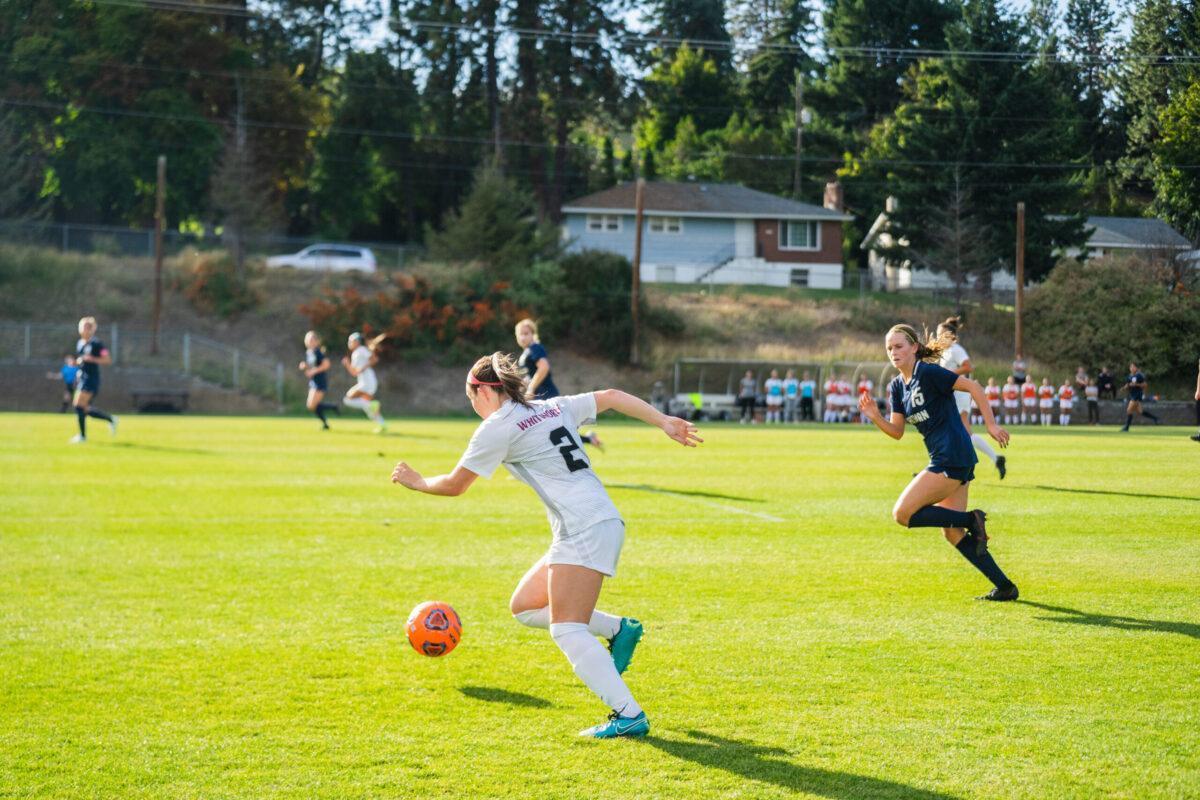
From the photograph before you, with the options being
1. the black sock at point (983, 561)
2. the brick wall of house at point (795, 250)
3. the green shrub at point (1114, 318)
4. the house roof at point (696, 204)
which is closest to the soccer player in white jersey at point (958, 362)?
the black sock at point (983, 561)

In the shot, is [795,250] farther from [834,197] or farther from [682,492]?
[682,492]

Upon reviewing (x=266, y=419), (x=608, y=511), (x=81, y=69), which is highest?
(x=81, y=69)

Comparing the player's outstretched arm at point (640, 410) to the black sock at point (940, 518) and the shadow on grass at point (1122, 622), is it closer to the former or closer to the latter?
the black sock at point (940, 518)

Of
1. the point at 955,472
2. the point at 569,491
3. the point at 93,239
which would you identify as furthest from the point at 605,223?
the point at 569,491

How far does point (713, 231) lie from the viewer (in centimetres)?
7219

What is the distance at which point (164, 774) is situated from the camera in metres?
5.48

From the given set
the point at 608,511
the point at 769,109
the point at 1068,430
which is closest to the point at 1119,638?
the point at 608,511

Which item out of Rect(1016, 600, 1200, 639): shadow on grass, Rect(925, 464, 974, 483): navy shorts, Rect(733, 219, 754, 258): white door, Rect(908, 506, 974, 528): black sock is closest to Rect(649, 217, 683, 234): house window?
Rect(733, 219, 754, 258): white door

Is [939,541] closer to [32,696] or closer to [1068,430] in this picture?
[32,696]

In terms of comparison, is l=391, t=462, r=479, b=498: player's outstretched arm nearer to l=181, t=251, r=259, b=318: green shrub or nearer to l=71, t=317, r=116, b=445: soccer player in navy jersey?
l=71, t=317, r=116, b=445: soccer player in navy jersey

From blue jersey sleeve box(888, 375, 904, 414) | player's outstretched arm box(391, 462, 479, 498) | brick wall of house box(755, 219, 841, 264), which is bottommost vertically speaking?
player's outstretched arm box(391, 462, 479, 498)

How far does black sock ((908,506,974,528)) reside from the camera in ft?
29.8

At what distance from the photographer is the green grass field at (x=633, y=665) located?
550 centimetres

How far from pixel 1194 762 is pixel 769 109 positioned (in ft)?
276
